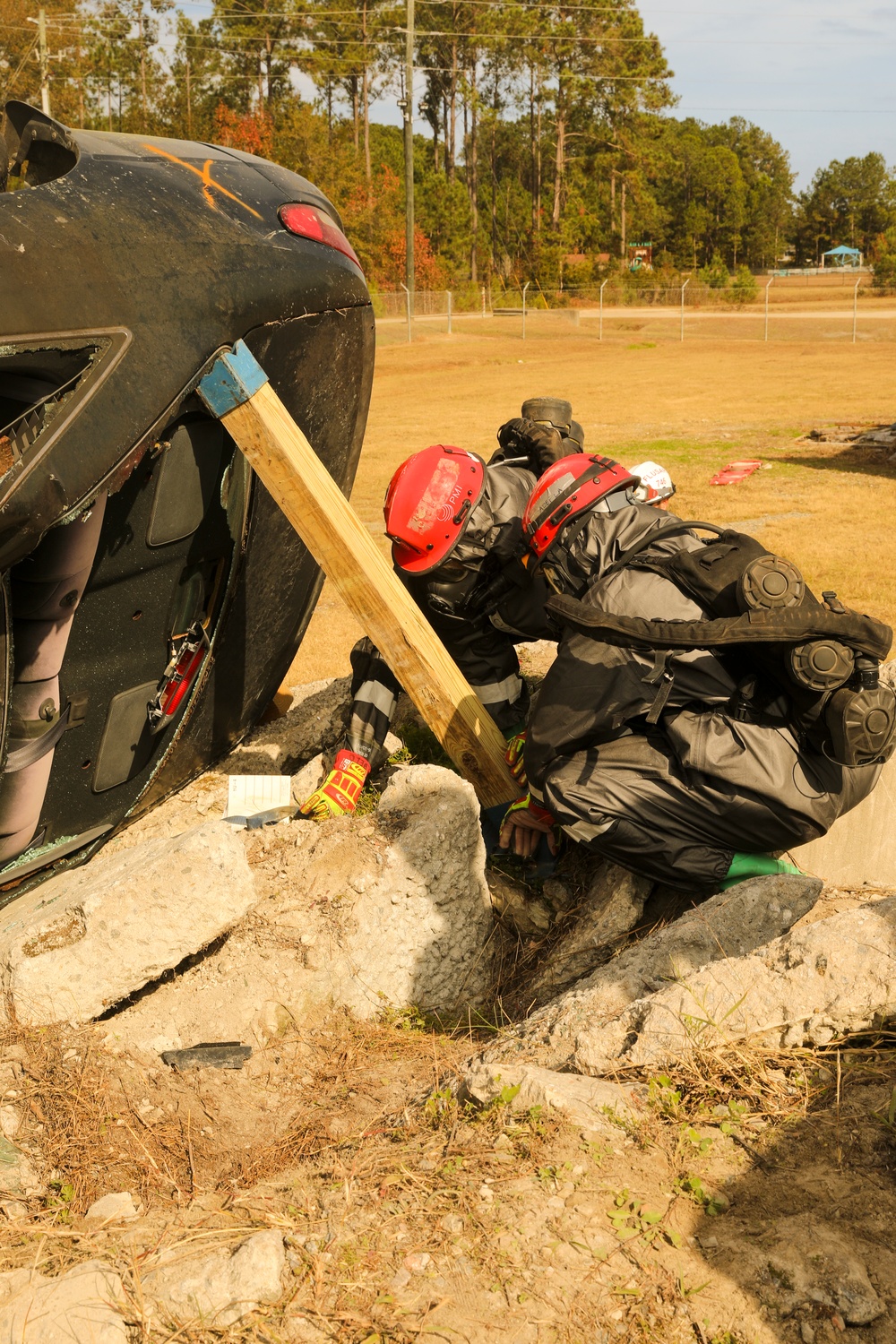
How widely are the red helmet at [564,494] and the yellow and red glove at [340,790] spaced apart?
1.13m

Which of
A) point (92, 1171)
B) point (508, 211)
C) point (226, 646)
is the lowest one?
point (92, 1171)

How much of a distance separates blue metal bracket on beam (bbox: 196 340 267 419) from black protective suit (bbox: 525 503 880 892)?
4.20ft

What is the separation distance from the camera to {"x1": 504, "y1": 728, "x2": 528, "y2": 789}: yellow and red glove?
14.6 feet

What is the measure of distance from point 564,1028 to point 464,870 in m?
0.89

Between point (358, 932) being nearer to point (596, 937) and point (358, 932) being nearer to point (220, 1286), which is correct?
point (596, 937)

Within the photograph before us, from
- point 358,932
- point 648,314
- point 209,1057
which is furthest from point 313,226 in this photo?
point 648,314

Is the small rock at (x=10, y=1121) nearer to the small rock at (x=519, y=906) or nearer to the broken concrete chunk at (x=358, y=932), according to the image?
the broken concrete chunk at (x=358, y=932)

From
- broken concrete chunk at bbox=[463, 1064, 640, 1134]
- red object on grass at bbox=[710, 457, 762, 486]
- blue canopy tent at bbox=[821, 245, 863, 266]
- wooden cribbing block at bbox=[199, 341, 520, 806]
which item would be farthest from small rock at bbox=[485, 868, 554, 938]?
blue canopy tent at bbox=[821, 245, 863, 266]

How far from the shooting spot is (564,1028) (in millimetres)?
3127

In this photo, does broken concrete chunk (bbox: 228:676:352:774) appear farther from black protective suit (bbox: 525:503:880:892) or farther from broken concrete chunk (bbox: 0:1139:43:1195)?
broken concrete chunk (bbox: 0:1139:43:1195)

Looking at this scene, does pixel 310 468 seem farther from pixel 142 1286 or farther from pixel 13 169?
pixel 142 1286

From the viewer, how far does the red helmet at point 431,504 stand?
4.35 metres

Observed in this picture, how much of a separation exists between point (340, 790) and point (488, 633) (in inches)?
40.8

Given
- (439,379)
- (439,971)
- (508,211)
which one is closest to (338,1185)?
(439,971)
